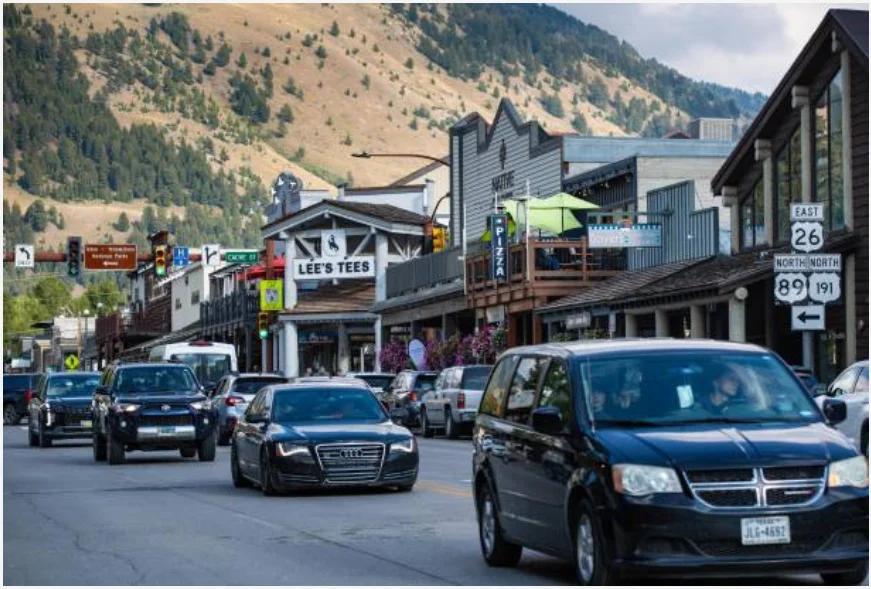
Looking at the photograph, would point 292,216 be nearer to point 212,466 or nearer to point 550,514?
point 212,466

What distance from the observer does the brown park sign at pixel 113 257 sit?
84.9 m

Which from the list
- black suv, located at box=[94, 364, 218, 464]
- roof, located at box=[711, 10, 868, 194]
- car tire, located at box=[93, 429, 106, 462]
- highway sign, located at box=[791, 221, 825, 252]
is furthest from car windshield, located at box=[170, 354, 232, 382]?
highway sign, located at box=[791, 221, 825, 252]

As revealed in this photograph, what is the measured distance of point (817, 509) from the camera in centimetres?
1185

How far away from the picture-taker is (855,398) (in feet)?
79.9

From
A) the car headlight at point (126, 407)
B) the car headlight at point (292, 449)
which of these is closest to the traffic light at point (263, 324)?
the car headlight at point (126, 407)

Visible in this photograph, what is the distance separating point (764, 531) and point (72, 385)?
1260 inches

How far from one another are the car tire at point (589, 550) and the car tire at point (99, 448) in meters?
22.7

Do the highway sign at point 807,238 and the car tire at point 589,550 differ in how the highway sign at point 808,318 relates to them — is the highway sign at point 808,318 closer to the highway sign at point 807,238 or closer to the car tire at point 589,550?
the highway sign at point 807,238

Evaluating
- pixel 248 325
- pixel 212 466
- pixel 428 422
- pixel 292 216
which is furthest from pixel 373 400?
pixel 248 325

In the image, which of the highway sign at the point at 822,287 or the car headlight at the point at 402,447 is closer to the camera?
the car headlight at the point at 402,447

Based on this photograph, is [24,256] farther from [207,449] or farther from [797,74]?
[207,449]

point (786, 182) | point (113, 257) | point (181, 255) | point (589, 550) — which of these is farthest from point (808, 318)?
point (113, 257)

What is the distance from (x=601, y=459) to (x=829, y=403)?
2496 millimetres

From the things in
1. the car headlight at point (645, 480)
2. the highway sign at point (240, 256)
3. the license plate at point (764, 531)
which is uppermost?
the highway sign at point (240, 256)
